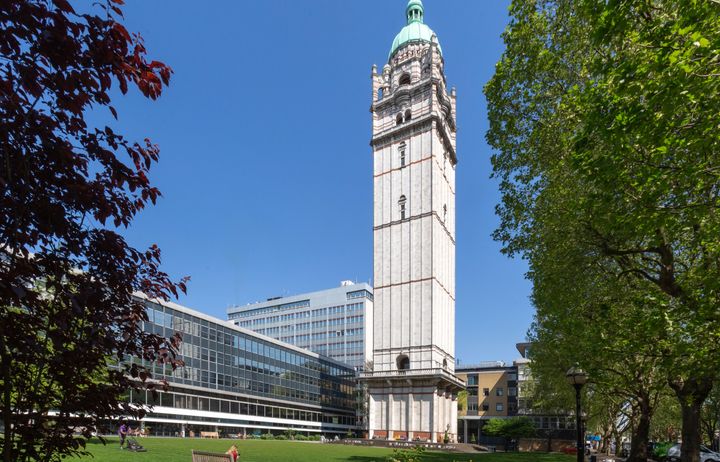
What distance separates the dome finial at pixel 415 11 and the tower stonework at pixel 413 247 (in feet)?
9.48

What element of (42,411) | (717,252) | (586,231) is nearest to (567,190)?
(586,231)

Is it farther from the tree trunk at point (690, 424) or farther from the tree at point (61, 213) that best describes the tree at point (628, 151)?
the tree at point (61, 213)

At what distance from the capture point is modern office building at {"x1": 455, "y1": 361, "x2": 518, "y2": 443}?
290 feet

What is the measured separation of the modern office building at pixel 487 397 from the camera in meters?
88.4

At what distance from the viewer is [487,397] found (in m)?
90.0

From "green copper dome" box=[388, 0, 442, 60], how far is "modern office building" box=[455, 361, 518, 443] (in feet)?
190

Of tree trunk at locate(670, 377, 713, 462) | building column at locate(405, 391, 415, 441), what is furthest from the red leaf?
building column at locate(405, 391, 415, 441)

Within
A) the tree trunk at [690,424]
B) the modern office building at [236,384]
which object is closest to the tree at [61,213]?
the tree trunk at [690,424]

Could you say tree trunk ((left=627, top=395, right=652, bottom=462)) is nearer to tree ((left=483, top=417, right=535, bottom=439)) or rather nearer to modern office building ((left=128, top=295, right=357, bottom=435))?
modern office building ((left=128, top=295, right=357, bottom=435))

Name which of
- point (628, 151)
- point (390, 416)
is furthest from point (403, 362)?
point (628, 151)

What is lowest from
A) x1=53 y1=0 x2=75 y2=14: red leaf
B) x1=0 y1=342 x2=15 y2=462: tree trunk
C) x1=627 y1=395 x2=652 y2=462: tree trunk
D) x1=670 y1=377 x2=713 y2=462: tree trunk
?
x1=627 y1=395 x2=652 y2=462: tree trunk

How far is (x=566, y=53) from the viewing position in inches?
676

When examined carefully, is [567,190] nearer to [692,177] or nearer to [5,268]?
[692,177]

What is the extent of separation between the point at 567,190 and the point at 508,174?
401cm
